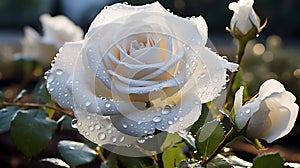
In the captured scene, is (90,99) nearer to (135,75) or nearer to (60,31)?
(135,75)

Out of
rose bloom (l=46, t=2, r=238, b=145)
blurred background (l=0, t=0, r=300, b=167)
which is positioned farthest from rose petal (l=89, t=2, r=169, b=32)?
blurred background (l=0, t=0, r=300, b=167)

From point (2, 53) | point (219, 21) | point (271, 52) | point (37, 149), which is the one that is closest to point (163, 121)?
point (37, 149)

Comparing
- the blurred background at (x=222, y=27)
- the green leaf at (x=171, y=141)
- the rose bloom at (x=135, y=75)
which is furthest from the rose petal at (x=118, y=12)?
the blurred background at (x=222, y=27)

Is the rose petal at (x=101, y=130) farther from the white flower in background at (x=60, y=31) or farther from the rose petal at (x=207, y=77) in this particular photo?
the white flower in background at (x=60, y=31)

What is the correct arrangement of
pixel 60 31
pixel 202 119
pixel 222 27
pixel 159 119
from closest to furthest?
1. pixel 159 119
2. pixel 202 119
3. pixel 60 31
4. pixel 222 27

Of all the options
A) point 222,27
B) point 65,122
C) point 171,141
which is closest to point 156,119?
point 171,141

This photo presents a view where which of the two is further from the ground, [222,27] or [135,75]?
[135,75]

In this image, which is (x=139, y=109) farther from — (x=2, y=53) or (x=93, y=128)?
(x=2, y=53)
